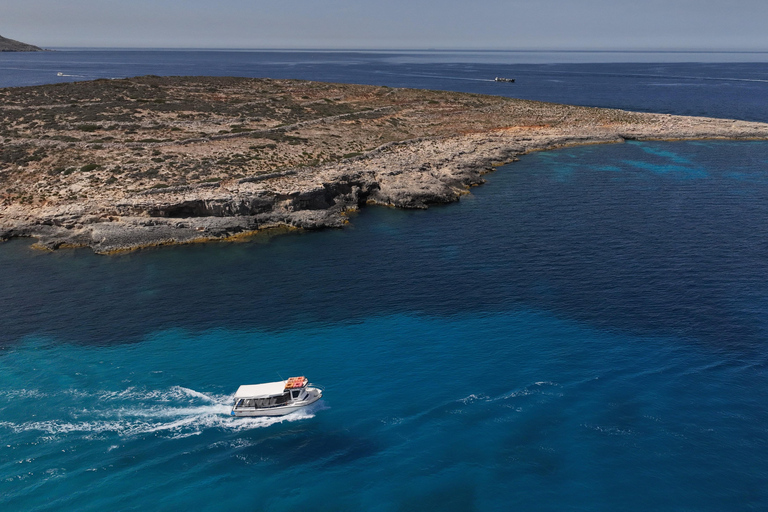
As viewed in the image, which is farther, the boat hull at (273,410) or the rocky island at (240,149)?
the rocky island at (240,149)

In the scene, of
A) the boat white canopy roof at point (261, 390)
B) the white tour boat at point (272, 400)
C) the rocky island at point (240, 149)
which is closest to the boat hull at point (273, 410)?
the white tour boat at point (272, 400)

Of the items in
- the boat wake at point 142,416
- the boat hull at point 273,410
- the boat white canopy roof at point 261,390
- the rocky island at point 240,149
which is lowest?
the boat wake at point 142,416

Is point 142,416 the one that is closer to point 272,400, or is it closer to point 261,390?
point 261,390

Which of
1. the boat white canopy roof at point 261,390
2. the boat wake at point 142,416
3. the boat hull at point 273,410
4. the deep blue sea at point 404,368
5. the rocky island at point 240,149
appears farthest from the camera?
the rocky island at point 240,149

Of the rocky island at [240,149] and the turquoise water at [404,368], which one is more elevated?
the rocky island at [240,149]

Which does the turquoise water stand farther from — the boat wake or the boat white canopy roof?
the boat white canopy roof

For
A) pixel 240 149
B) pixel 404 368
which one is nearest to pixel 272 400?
pixel 404 368

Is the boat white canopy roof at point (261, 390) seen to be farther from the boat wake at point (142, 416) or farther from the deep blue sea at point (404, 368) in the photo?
the deep blue sea at point (404, 368)

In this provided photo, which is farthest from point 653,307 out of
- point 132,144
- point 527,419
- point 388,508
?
point 132,144
